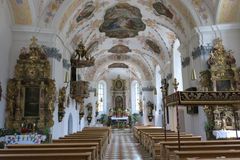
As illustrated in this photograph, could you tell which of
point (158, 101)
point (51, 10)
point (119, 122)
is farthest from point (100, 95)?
point (51, 10)

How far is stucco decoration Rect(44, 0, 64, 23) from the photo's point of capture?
34.3ft

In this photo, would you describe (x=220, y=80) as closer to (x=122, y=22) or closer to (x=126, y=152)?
(x=126, y=152)

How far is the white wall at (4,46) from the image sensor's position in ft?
30.2

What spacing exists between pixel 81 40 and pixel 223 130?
9634 millimetres

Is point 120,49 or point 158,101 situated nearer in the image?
point 158,101

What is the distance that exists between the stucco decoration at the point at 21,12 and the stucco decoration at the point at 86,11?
9.40ft

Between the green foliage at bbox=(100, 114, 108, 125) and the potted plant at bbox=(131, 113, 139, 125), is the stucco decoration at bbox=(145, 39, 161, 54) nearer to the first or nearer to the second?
the potted plant at bbox=(131, 113, 139, 125)

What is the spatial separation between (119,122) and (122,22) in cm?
1443

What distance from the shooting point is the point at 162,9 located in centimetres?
1230

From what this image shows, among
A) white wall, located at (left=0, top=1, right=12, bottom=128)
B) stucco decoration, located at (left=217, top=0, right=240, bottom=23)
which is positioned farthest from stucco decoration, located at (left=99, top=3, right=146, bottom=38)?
white wall, located at (left=0, top=1, right=12, bottom=128)

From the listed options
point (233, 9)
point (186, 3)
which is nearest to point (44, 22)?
point (186, 3)

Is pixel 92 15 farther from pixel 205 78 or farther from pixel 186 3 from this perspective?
pixel 205 78

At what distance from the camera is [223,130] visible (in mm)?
9148

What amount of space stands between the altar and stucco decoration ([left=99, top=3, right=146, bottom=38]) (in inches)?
484
